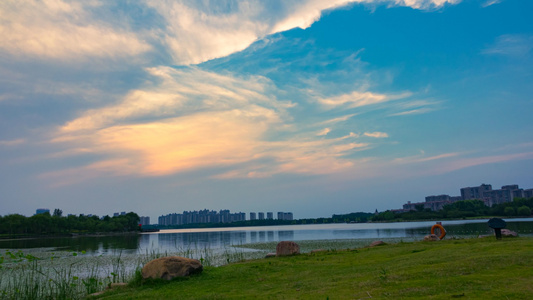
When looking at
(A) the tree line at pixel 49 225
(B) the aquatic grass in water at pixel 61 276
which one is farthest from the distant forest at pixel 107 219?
(B) the aquatic grass in water at pixel 61 276

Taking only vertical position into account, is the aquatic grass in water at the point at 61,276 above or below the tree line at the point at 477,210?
above

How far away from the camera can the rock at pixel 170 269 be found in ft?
52.5

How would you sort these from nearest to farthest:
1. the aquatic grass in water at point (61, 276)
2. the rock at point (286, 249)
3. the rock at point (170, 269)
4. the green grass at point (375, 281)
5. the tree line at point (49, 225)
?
the green grass at point (375, 281), the rock at point (170, 269), the aquatic grass in water at point (61, 276), the rock at point (286, 249), the tree line at point (49, 225)

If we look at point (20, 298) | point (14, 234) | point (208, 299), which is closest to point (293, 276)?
point (208, 299)

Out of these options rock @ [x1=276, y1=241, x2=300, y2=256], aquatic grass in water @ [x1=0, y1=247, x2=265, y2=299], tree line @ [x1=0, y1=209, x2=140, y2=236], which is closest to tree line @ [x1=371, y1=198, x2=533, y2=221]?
rock @ [x1=276, y1=241, x2=300, y2=256]

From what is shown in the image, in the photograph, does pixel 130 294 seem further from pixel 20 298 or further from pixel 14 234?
pixel 14 234

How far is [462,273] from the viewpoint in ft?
36.5

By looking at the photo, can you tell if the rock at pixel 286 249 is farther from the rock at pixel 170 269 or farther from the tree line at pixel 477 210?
the tree line at pixel 477 210

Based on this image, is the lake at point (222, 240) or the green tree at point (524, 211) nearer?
the lake at point (222, 240)

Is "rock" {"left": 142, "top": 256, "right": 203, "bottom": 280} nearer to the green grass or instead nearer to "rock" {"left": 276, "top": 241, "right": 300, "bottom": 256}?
the green grass

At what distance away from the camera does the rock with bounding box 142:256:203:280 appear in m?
16.0

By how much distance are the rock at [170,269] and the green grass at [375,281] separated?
1.10ft

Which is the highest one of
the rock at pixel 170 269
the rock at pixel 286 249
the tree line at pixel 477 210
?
the rock at pixel 170 269

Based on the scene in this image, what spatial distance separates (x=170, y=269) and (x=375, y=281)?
31.7 feet
